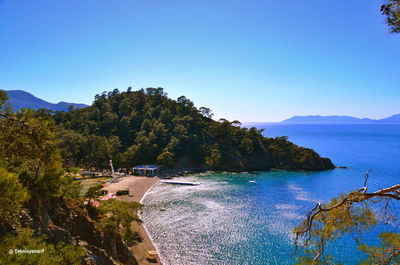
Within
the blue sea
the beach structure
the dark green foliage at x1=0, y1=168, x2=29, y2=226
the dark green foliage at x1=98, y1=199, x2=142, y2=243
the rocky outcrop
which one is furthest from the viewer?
the beach structure

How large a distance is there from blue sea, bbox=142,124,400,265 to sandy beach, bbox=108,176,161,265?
3.23 ft

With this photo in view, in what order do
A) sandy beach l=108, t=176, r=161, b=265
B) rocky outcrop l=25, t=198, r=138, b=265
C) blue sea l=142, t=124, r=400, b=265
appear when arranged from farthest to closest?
blue sea l=142, t=124, r=400, b=265 < sandy beach l=108, t=176, r=161, b=265 < rocky outcrop l=25, t=198, r=138, b=265

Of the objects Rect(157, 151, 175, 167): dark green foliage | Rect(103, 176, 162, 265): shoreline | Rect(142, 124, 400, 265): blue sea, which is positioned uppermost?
Rect(157, 151, 175, 167): dark green foliage

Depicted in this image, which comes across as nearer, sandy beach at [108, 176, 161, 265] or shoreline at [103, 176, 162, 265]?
shoreline at [103, 176, 162, 265]

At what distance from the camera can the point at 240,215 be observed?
104 ft

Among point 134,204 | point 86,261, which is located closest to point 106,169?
point 134,204

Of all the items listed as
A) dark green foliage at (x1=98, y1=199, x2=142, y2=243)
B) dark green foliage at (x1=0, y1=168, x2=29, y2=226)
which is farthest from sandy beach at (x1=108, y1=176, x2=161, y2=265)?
dark green foliage at (x1=0, y1=168, x2=29, y2=226)

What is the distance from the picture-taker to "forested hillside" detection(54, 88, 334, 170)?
5725cm

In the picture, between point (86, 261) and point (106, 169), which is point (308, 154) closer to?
point (106, 169)

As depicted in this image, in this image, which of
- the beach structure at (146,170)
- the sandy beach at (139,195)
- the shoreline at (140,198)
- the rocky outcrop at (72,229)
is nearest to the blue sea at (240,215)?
the shoreline at (140,198)

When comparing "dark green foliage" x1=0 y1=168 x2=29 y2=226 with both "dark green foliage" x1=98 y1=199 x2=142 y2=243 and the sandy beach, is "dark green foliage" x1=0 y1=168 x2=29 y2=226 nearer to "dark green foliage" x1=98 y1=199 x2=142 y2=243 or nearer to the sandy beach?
"dark green foliage" x1=98 y1=199 x2=142 y2=243

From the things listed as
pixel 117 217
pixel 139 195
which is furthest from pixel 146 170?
pixel 117 217

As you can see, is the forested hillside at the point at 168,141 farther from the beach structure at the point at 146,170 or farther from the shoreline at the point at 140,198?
the shoreline at the point at 140,198

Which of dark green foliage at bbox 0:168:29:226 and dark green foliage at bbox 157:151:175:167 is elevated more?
dark green foliage at bbox 0:168:29:226
